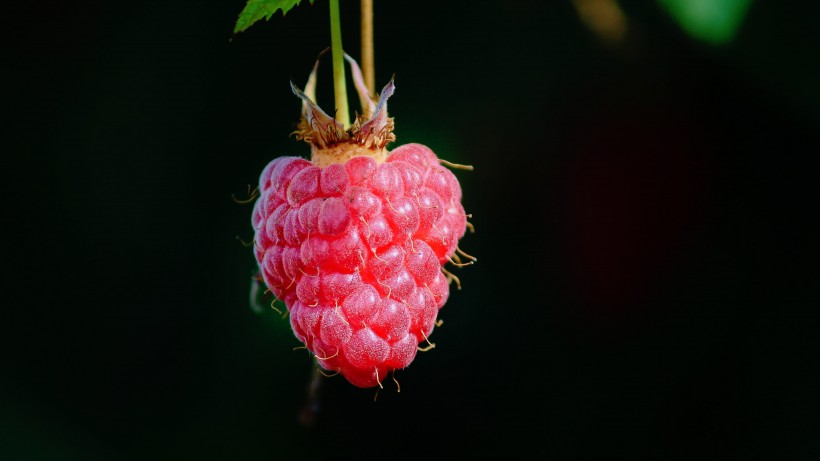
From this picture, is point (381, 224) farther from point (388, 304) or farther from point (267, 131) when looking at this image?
point (267, 131)

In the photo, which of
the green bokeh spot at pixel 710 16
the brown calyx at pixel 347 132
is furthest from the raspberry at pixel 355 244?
the green bokeh spot at pixel 710 16

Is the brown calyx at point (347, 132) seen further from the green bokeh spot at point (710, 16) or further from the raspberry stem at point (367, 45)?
the green bokeh spot at point (710, 16)

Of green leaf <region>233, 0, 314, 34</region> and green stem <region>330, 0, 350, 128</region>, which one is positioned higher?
green leaf <region>233, 0, 314, 34</region>

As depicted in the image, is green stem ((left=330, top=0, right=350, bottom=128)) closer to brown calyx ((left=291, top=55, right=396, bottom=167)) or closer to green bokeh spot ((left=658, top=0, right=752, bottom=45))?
brown calyx ((left=291, top=55, right=396, bottom=167))

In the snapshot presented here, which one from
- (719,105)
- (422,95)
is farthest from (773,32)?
(422,95)

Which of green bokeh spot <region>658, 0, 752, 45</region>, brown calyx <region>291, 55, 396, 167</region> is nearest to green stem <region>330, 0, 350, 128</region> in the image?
brown calyx <region>291, 55, 396, 167</region>

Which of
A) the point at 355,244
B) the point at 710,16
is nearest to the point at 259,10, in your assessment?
the point at 355,244
